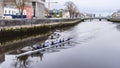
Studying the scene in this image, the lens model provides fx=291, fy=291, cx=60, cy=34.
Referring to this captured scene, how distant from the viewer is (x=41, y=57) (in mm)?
40469

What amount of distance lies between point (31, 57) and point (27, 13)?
256 ft

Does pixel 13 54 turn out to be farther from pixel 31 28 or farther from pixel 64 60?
pixel 31 28

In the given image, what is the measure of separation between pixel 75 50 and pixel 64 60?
968 cm

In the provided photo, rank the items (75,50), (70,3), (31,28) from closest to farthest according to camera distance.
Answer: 1. (75,50)
2. (31,28)
3. (70,3)

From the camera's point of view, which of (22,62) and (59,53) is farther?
(59,53)

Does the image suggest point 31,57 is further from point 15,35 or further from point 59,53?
point 15,35

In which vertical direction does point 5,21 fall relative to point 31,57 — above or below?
above

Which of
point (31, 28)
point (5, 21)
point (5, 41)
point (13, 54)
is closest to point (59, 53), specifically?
point (13, 54)

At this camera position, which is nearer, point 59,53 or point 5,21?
point 59,53

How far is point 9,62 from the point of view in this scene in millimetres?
35281

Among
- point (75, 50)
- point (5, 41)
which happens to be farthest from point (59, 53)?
point (5, 41)

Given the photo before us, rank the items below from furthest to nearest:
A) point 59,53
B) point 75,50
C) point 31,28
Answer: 1. point 31,28
2. point 75,50
3. point 59,53

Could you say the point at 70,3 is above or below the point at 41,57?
above

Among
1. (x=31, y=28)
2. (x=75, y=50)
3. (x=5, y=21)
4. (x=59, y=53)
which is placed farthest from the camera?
(x=31, y=28)
